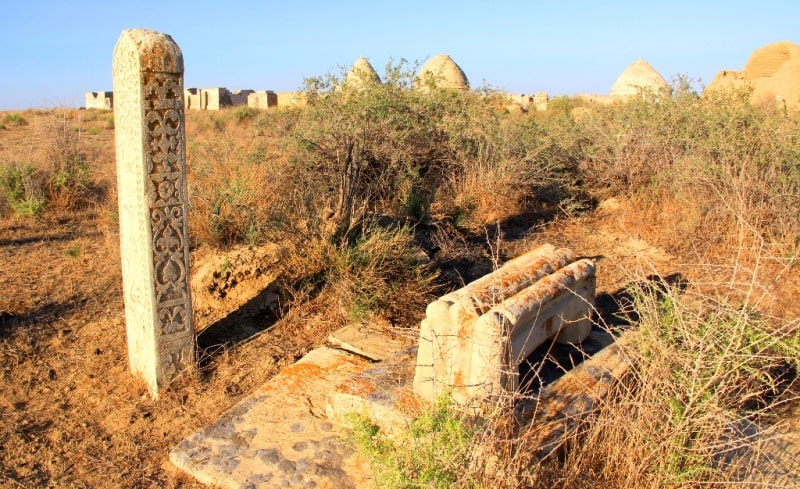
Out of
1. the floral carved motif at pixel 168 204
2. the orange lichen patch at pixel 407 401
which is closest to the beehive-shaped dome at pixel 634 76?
the floral carved motif at pixel 168 204

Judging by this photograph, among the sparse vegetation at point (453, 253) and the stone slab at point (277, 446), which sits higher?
the sparse vegetation at point (453, 253)

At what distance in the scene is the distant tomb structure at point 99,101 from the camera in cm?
2749

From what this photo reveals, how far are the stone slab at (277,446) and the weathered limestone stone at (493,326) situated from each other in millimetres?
558

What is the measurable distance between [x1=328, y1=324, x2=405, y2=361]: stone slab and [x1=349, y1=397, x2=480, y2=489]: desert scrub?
177cm

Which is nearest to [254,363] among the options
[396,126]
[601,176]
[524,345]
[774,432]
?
[524,345]

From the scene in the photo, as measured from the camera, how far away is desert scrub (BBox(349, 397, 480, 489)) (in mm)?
2273

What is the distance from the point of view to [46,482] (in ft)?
10.4

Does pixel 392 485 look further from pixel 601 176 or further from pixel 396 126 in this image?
pixel 601 176

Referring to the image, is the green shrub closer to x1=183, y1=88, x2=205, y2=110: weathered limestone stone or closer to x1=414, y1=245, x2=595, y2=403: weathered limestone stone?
x1=183, y1=88, x2=205, y2=110: weathered limestone stone

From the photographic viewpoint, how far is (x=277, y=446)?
329 cm

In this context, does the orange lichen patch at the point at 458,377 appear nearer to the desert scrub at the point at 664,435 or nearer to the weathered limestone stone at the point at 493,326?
the weathered limestone stone at the point at 493,326

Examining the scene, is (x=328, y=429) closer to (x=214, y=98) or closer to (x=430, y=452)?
(x=430, y=452)

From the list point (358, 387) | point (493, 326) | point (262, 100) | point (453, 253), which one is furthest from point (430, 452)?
point (262, 100)

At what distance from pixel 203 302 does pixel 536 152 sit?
5.20 metres
